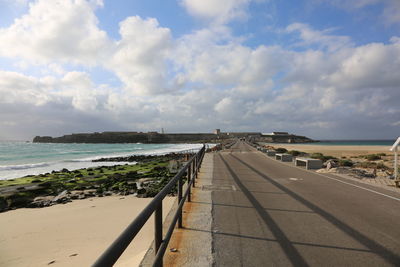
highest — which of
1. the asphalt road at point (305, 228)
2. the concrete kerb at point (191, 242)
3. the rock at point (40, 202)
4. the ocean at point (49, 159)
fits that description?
the concrete kerb at point (191, 242)

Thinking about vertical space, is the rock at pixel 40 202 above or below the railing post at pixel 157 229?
below

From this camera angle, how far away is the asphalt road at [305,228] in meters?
3.61

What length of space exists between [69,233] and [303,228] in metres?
6.35

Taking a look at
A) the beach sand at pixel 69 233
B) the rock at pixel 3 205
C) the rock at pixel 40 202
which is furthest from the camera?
the rock at pixel 40 202

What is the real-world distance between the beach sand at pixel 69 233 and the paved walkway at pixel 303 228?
5.76 feet

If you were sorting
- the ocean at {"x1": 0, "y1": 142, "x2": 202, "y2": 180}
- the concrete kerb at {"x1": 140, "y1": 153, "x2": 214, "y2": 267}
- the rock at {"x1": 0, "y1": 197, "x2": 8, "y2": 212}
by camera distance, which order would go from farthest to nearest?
the ocean at {"x1": 0, "y1": 142, "x2": 202, "y2": 180}, the rock at {"x1": 0, "y1": 197, "x2": 8, "y2": 212}, the concrete kerb at {"x1": 140, "y1": 153, "x2": 214, "y2": 267}

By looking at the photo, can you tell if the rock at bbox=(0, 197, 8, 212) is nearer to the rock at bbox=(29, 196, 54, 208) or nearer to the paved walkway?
the rock at bbox=(29, 196, 54, 208)

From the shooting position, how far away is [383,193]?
8.36 metres

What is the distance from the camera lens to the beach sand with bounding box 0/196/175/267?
17.2ft

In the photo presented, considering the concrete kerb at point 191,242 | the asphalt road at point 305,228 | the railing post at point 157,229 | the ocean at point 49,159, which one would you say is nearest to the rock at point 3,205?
the concrete kerb at point 191,242

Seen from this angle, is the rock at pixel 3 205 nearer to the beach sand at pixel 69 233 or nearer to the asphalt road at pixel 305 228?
the beach sand at pixel 69 233

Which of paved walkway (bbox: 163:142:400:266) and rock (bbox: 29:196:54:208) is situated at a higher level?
paved walkway (bbox: 163:142:400:266)

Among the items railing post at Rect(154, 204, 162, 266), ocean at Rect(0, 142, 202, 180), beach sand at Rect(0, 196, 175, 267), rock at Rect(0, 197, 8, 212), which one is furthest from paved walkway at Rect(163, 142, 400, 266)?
ocean at Rect(0, 142, 202, 180)

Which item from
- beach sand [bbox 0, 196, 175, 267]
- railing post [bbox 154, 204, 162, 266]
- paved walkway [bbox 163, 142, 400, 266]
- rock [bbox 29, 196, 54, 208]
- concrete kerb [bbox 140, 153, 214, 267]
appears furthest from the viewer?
rock [bbox 29, 196, 54, 208]
